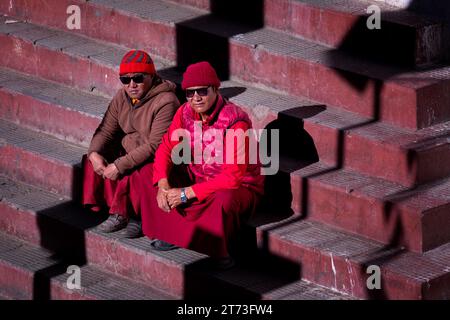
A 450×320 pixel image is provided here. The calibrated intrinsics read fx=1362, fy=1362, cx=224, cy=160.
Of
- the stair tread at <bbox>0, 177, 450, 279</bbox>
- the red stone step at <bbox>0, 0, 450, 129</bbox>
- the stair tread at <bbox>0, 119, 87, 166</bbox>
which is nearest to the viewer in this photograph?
the stair tread at <bbox>0, 177, 450, 279</bbox>

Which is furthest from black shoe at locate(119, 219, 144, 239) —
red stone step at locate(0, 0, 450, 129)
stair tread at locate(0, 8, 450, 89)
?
stair tread at locate(0, 8, 450, 89)

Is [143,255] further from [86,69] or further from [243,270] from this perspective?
[86,69]

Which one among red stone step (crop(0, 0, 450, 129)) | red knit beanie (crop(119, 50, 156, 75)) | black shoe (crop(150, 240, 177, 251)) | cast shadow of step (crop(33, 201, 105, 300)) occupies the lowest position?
cast shadow of step (crop(33, 201, 105, 300))

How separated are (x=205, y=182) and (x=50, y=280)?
135cm

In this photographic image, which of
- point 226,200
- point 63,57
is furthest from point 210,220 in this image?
point 63,57

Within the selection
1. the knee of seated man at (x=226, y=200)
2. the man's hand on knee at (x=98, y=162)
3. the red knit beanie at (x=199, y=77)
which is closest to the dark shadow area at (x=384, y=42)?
the red knit beanie at (x=199, y=77)

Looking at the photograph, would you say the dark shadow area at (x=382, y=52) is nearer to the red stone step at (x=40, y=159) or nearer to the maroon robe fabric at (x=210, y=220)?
the maroon robe fabric at (x=210, y=220)

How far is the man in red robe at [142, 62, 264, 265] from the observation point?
27.8 ft

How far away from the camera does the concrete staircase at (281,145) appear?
27.5 feet

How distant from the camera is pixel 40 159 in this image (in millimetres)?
9883

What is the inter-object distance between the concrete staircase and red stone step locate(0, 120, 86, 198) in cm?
1

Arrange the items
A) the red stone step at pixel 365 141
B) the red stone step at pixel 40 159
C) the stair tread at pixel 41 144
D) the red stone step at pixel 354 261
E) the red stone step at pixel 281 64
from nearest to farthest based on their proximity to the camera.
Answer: the red stone step at pixel 354 261, the red stone step at pixel 365 141, the red stone step at pixel 281 64, the red stone step at pixel 40 159, the stair tread at pixel 41 144

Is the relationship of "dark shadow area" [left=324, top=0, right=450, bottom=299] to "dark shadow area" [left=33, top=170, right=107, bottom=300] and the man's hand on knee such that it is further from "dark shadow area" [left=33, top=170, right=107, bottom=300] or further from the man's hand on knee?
"dark shadow area" [left=33, top=170, right=107, bottom=300]

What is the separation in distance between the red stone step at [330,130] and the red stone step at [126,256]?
0.58 meters
